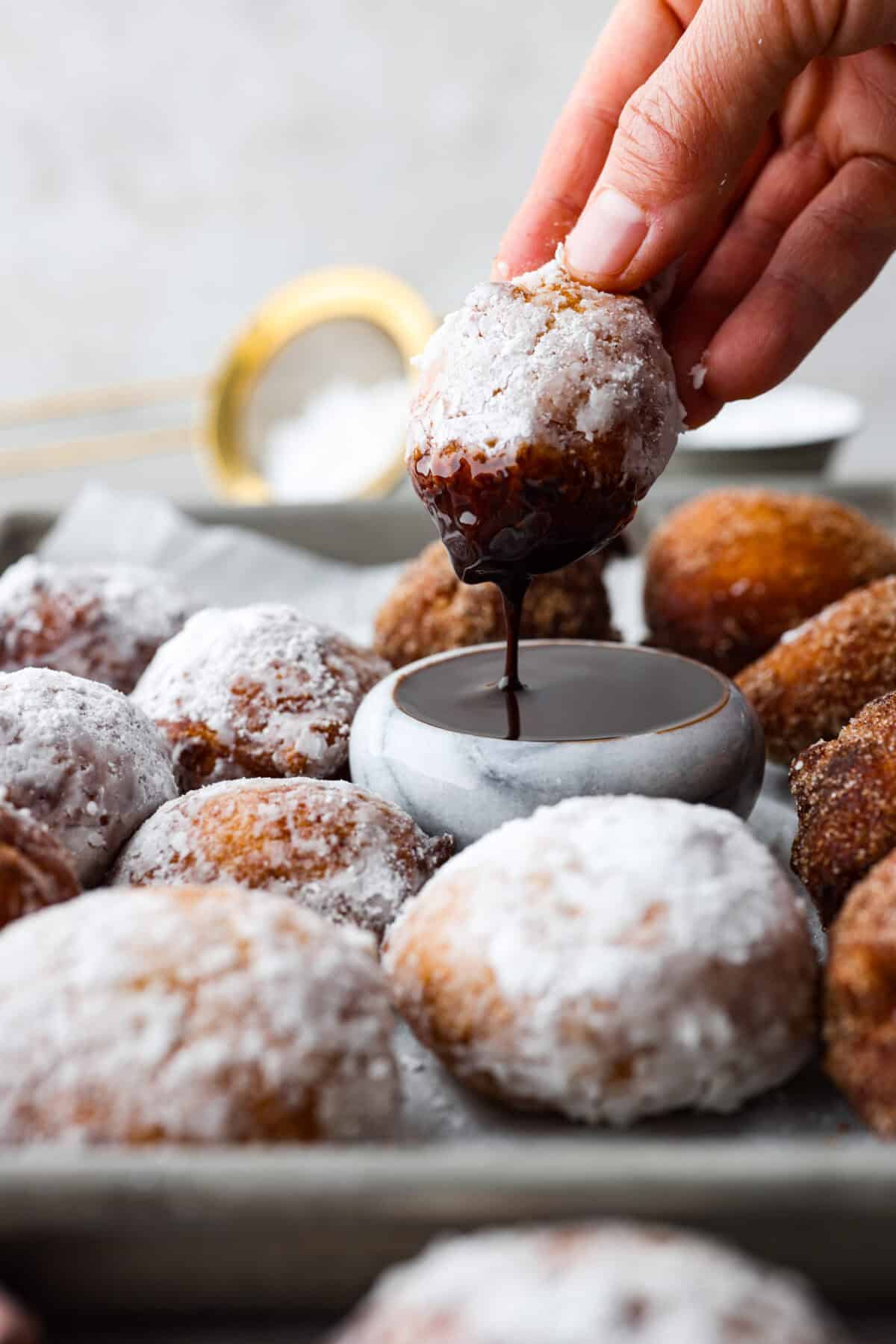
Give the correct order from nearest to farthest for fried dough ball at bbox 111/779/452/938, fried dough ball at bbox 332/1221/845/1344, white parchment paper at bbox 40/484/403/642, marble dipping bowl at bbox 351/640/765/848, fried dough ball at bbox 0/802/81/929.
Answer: fried dough ball at bbox 332/1221/845/1344 < fried dough ball at bbox 0/802/81/929 < fried dough ball at bbox 111/779/452/938 < marble dipping bowl at bbox 351/640/765/848 < white parchment paper at bbox 40/484/403/642

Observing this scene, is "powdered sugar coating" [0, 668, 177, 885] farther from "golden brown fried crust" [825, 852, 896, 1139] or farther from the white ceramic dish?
the white ceramic dish

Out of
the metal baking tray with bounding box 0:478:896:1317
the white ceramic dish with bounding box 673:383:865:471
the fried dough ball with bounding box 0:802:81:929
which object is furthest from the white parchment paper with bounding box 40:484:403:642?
the metal baking tray with bounding box 0:478:896:1317

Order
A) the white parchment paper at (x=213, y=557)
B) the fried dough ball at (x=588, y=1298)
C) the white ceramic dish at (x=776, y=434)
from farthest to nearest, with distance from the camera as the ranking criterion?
the white ceramic dish at (x=776, y=434)
the white parchment paper at (x=213, y=557)
the fried dough ball at (x=588, y=1298)

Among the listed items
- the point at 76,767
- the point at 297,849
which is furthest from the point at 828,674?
the point at 76,767

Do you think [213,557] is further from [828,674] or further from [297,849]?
[297,849]

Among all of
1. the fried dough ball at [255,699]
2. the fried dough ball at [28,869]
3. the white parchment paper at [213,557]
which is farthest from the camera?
the white parchment paper at [213,557]

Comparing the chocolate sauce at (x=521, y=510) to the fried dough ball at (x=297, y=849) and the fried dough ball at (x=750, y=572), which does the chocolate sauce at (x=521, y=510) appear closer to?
the fried dough ball at (x=297, y=849)

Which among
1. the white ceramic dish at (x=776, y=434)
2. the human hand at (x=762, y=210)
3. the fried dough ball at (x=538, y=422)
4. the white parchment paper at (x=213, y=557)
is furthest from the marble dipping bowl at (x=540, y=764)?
the white ceramic dish at (x=776, y=434)
